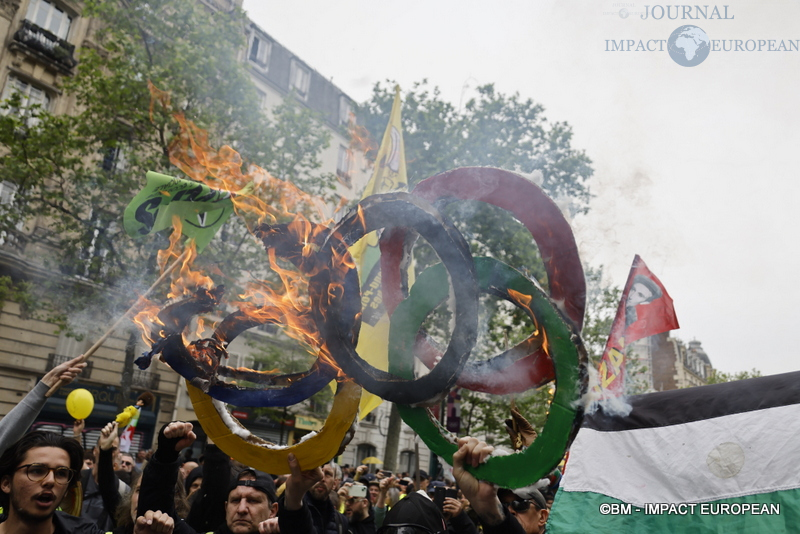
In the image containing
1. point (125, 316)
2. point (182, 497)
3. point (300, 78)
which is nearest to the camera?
point (125, 316)

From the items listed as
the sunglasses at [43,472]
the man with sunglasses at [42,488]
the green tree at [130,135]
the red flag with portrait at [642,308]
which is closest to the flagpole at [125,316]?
the man with sunglasses at [42,488]

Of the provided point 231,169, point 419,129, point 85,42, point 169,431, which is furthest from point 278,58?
point 169,431

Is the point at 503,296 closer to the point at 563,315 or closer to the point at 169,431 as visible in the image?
the point at 563,315

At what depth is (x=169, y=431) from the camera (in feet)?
10.7

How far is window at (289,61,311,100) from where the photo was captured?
3010 cm

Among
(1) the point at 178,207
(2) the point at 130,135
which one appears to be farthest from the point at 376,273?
(2) the point at 130,135

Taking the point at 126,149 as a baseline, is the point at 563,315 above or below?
below

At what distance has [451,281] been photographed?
2736mm

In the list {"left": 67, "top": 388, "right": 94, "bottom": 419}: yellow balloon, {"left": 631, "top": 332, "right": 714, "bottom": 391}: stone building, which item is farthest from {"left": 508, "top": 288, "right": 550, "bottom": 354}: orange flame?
{"left": 631, "top": 332, "right": 714, "bottom": 391}: stone building

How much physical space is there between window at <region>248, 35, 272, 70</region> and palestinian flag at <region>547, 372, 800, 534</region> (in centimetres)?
2661

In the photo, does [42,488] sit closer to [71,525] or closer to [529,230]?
[71,525]

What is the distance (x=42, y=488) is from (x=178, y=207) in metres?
2.34

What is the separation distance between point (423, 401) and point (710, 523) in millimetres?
2014

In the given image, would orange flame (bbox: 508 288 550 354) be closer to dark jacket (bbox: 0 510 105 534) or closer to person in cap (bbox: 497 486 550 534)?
person in cap (bbox: 497 486 550 534)
